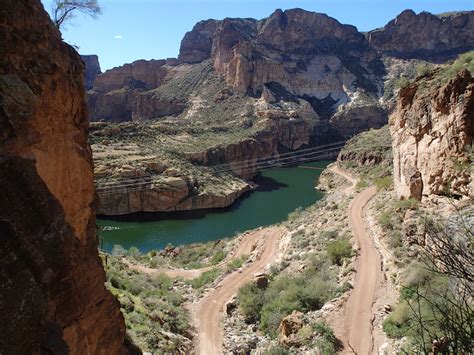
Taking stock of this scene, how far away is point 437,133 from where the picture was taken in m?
17.5

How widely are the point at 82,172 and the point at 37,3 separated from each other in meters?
3.69

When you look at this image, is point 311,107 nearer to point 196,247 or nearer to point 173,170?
point 173,170

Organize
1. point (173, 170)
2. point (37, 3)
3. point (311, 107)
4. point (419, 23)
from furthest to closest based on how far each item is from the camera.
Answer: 1. point (419, 23)
2. point (311, 107)
3. point (173, 170)
4. point (37, 3)

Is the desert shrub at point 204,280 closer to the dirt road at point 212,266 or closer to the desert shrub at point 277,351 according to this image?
the dirt road at point 212,266

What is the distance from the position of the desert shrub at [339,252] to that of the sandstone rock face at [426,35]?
12453 centimetres

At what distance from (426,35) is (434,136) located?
432ft

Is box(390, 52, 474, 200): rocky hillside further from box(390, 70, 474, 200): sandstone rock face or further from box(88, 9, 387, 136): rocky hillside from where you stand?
box(88, 9, 387, 136): rocky hillside

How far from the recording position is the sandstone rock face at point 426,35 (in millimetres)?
127250

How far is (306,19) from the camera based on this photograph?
140 metres

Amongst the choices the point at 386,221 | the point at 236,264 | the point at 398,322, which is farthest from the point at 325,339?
the point at 236,264

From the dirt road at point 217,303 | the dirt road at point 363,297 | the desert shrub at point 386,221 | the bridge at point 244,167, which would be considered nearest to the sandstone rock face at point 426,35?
the bridge at point 244,167

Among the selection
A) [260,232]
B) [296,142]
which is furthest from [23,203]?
[296,142]

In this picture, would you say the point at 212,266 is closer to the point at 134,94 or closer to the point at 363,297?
the point at 363,297

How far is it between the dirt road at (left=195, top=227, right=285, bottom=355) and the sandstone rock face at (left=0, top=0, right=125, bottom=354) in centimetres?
681
